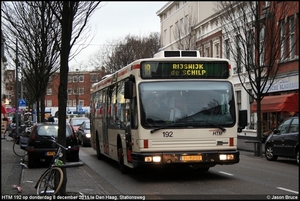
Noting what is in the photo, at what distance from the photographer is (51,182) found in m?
9.41

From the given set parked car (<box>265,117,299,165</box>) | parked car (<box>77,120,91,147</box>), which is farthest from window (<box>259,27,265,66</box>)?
parked car (<box>77,120,91,147</box>)

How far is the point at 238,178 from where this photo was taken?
1273cm

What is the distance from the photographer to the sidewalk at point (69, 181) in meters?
10.3

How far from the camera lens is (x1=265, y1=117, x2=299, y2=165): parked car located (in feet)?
54.0

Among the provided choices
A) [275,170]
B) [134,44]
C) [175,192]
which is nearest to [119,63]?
[134,44]

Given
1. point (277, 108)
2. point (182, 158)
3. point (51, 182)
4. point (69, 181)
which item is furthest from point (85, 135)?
point (51, 182)

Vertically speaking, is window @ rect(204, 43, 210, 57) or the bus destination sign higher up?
window @ rect(204, 43, 210, 57)

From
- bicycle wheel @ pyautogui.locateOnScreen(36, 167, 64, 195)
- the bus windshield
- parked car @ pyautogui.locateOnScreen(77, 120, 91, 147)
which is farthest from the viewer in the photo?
parked car @ pyautogui.locateOnScreen(77, 120, 91, 147)

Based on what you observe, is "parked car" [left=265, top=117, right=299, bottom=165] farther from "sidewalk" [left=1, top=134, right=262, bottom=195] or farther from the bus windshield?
"sidewalk" [left=1, top=134, right=262, bottom=195]

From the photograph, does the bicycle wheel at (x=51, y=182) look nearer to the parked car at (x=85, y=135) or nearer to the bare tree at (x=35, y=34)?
the bare tree at (x=35, y=34)

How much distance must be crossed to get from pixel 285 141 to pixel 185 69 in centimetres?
668

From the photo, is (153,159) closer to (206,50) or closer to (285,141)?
(285,141)

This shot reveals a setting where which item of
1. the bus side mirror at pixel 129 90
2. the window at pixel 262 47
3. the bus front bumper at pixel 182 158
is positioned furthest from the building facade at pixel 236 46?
the bus side mirror at pixel 129 90

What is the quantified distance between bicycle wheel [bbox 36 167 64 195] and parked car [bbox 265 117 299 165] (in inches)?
374
